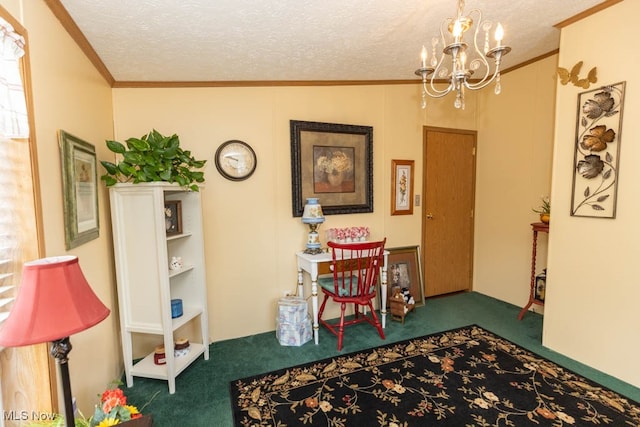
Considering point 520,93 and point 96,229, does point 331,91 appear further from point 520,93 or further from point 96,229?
point 96,229

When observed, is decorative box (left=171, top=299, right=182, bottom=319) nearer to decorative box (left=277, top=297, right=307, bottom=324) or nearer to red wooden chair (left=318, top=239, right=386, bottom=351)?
decorative box (left=277, top=297, right=307, bottom=324)

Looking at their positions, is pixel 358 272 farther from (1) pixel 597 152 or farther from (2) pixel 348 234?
(1) pixel 597 152

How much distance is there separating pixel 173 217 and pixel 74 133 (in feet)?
2.69

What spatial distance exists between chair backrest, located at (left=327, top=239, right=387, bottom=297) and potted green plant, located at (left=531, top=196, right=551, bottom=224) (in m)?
1.55

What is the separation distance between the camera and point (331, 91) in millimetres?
2969

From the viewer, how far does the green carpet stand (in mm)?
1864

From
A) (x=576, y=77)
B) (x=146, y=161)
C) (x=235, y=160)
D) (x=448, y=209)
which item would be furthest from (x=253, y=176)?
(x=576, y=77)

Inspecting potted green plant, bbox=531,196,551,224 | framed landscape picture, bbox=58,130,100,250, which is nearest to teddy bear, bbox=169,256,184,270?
framed landscape picture, bbox=58,130,100,250

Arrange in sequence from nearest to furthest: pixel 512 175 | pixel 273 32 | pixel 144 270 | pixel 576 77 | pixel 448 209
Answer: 1. pixel 273 32
2. pixel 144 270
3. pixel 576 77
4. pixel 512 175
5. pixel 448 209

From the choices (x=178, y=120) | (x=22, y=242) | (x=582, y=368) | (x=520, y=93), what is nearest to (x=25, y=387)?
(x=22, y=242)

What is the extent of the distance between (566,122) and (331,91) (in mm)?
A: 1998

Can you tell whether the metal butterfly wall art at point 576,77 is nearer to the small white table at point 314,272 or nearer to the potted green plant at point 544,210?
the potted green plant at point 544,210

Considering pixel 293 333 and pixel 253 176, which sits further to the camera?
pixel 253 176

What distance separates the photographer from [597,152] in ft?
6.95
